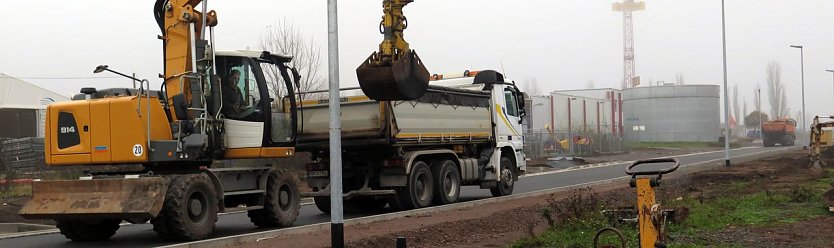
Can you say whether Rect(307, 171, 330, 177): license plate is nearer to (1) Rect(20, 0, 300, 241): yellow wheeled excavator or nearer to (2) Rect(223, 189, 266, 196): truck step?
(1) Rect(20, 0, 300, 241): yellow wheeled excavator

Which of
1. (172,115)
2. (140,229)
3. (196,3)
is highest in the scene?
(196,3)

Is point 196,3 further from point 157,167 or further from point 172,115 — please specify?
point 157,167

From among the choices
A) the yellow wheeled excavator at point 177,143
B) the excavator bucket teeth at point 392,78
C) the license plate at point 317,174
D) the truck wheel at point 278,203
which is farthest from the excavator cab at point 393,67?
the license plate at point 317,174

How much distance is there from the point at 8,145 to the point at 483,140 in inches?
685

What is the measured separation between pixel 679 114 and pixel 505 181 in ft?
200

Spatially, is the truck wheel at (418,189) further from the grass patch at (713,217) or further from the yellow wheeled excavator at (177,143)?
the grass patch at (713,217)

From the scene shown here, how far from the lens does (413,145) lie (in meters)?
16.9

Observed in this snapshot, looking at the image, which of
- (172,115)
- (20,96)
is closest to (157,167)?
(172,115)

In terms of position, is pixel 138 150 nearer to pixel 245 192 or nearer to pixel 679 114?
pixel 245 192

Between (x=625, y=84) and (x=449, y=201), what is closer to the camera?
(x=449, y=201)

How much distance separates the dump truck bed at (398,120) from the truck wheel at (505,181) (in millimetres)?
1790

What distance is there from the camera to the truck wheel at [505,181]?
2014 centimetres

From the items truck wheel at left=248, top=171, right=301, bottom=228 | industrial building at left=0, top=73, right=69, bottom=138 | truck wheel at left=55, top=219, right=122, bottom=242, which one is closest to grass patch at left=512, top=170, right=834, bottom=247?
truck wheel at left=248, top=171, right=301, bottom=228

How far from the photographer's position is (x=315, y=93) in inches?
679
